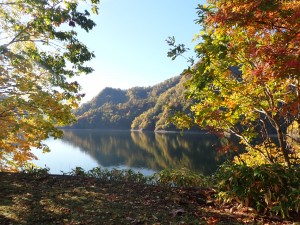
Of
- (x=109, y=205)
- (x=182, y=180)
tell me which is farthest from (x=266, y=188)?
(x=182, y=180)

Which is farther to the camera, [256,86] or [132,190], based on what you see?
[132,190]

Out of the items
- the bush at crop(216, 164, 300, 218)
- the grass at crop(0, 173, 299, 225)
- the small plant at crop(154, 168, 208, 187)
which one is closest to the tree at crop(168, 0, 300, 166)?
the bush at crop(216, 164, 300, 218)

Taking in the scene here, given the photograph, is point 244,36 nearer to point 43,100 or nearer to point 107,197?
point 107,197

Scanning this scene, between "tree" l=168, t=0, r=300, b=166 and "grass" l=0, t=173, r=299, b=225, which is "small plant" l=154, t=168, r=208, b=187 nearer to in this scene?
"grass" l=0, t=173, r=299, b=225

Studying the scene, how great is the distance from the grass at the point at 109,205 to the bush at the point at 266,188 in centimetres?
26

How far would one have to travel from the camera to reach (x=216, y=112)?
336 inches

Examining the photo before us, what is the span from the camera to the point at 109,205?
6898 millimetres

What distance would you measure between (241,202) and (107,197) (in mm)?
3584

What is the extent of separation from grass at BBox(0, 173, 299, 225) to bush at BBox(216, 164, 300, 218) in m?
0.26

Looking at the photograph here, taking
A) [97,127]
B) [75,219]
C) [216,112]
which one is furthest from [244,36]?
[97,127]

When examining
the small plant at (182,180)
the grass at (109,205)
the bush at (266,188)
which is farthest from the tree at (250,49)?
the small plant at (182,180)

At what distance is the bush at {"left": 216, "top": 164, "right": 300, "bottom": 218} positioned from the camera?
19.5ft

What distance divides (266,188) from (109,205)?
3.82 m

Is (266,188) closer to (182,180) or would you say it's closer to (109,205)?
(109,205)
